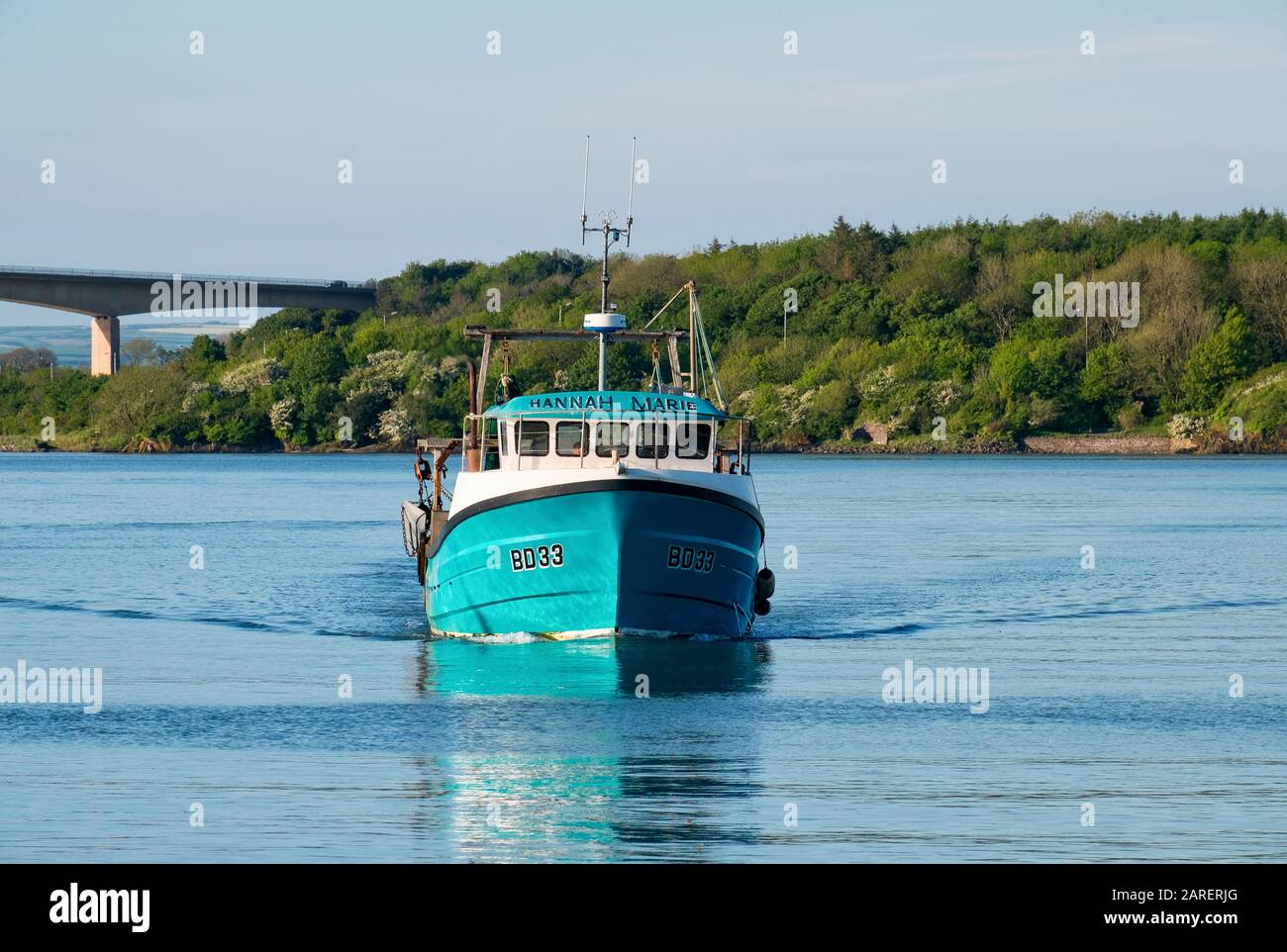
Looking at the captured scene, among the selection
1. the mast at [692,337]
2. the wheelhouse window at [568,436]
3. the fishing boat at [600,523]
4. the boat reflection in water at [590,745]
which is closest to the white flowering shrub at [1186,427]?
the mast at [692,337]

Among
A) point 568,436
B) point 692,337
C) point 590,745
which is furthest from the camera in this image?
point 692,337

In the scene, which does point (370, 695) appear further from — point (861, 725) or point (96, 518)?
point (96, 518)

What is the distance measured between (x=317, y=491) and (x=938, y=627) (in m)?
65.6

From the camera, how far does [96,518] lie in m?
74.8

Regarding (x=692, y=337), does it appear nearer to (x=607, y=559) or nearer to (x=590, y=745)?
(x=607, y=559)

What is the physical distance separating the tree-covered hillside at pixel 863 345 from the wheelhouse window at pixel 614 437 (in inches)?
4119

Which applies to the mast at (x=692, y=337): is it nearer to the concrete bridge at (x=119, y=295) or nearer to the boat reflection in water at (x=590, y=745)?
the boat reflection in water at (x=590, y=745)

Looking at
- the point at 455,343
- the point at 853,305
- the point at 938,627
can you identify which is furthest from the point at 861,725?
the point at 853,305

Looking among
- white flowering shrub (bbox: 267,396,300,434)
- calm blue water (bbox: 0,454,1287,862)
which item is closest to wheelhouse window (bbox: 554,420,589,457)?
calm blue water (bbox: 0,454,1287,862)

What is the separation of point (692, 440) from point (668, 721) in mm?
7451

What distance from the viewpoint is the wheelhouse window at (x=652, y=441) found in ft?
103

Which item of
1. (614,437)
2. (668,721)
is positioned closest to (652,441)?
(614,437)

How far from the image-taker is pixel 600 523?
29844 millimetres
